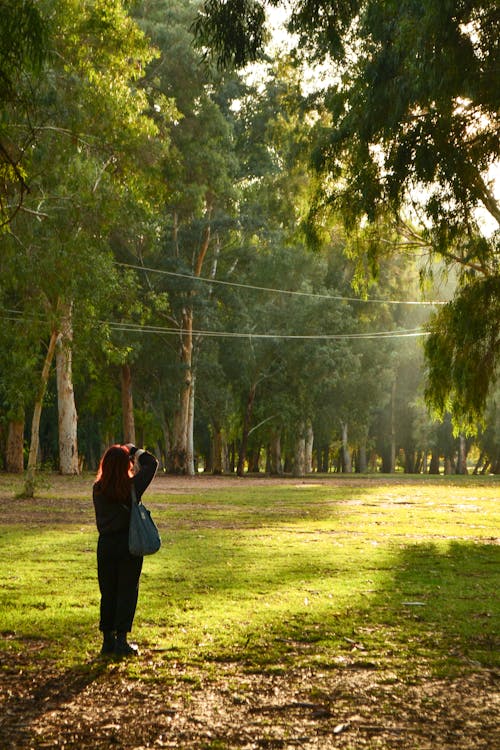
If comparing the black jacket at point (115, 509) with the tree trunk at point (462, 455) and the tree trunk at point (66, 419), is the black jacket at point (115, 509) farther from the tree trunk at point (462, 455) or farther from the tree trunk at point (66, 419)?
the tree trunk at point (462, 455)

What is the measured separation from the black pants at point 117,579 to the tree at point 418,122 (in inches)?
183

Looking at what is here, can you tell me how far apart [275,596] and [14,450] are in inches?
1413

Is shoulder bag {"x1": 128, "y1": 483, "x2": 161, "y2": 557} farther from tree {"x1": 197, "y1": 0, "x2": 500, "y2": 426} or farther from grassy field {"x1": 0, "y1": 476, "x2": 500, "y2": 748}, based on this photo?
tree {"x1": 197, "y1": 0, "x2": 500, "y2": 426}

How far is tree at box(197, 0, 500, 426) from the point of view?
30.0ft

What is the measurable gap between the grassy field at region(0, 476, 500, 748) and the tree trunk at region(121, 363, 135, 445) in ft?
98.9

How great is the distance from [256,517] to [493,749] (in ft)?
47.2

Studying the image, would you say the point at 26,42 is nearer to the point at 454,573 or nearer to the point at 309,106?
the point at 454,573

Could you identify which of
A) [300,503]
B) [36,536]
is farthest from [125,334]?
[36,536]

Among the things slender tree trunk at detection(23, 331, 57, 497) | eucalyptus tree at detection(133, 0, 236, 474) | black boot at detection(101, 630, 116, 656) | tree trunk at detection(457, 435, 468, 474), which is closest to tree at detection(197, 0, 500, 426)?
black boot at detection(101, 630, 116, 656)

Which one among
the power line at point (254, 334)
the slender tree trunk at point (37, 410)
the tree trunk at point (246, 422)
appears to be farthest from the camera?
the tree trunk at point (246, 422)

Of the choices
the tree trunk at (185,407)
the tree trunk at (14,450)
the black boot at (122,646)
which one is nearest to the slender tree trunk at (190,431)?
the tree trunk at (185,407)

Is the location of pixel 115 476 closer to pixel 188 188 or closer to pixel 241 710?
pixel 241 710

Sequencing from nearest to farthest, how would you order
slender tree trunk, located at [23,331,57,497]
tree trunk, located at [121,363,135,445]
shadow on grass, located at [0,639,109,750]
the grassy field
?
shadow on grass, located at [0,639,109,750], the grassy field, slender tree trunk, located at [23,331,57,497], tree trunk, located at [121,363,135,445]

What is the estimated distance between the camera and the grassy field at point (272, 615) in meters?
5.84
